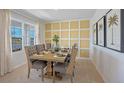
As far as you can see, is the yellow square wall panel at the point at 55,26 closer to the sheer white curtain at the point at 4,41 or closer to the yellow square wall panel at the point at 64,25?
the yellow square wall panel at the point at 64,25

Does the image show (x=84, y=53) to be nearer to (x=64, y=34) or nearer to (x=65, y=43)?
(x=65, y=43)

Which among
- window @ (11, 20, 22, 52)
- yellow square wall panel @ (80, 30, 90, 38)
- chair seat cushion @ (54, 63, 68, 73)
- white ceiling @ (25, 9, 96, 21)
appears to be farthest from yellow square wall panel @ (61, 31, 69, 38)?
chair seat cushion @ (54, 63, 68, 73)

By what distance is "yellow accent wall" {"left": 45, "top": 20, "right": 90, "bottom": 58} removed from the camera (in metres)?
6.43

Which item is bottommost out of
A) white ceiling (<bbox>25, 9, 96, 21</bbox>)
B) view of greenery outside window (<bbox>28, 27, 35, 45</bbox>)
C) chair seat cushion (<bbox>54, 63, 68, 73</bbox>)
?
chair seat cushion (<bbox>54, 63, 68, 73</bbox>)

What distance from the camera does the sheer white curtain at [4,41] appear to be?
3.66 metres

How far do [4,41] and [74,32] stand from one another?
394 centimetres

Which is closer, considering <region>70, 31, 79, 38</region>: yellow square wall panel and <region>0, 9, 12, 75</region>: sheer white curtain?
<region>0, 9, 12, 75</region>: sheer white curtain

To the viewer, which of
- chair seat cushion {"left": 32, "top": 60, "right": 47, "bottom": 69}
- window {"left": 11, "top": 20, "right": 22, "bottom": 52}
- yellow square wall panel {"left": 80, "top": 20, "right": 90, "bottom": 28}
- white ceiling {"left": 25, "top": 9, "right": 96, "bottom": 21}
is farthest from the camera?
yellow square wall panel {"left": 80, "top": 20, "right": 90, "bottom": 28}

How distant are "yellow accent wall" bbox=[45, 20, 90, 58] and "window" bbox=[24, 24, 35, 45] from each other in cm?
120

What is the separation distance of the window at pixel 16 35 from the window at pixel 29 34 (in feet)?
1.72

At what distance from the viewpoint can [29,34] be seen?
5871 mm

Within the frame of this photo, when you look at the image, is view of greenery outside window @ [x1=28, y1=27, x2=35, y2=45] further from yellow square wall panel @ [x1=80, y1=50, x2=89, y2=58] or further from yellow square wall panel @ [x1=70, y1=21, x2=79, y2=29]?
yellow square wall panel @ [x1=80, y1=50, x2=89, y2=58]
